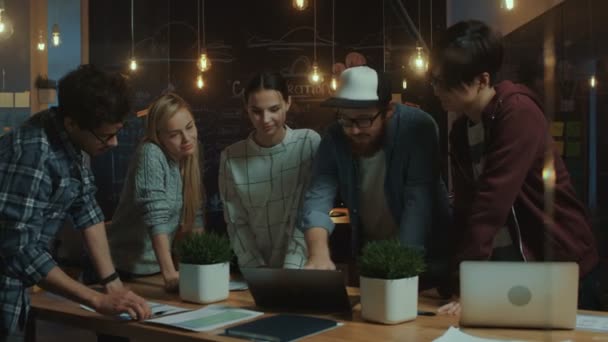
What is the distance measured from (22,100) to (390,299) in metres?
3.36

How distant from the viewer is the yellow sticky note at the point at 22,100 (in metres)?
4.38

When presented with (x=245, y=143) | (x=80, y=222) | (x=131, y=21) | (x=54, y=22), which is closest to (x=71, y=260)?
(x=80, y=222)

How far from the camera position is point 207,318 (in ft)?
6.13

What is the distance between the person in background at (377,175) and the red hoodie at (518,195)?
0.10 metres

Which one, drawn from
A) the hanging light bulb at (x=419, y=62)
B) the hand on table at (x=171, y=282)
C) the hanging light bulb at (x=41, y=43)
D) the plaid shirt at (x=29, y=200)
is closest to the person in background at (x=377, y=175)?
the hand on table at (x=171, y=282)

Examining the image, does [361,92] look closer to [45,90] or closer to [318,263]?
[318,263]

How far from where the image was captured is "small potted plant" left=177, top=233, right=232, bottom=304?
6.77 ft

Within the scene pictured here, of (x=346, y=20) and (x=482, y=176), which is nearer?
(x=482, y=176)

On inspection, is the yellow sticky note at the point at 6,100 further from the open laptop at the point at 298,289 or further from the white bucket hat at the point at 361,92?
the open laptop at the point at 298,289

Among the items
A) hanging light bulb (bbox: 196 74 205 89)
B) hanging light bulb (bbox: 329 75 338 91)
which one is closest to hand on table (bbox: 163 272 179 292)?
hanging light bulb (bbox: 329 75 338 91)

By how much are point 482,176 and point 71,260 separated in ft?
4.85

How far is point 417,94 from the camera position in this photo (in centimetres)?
708

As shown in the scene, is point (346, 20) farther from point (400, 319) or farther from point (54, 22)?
point (400, 319)

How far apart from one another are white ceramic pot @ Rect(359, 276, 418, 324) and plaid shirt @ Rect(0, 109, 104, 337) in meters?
0.80
